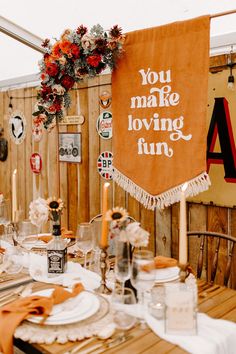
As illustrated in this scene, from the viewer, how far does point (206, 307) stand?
1.51m

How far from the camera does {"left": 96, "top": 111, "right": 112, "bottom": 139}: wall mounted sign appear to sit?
3377mm

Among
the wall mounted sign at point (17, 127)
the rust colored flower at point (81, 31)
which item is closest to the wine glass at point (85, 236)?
the rust colored flower at point (81, 31)

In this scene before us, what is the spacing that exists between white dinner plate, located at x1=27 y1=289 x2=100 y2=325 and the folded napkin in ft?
0.62

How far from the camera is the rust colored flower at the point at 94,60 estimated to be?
8.33 ft

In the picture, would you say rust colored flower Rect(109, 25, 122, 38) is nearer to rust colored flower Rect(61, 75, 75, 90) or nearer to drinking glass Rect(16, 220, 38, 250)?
rust colored flower Rect(61, 75, 75, 90)

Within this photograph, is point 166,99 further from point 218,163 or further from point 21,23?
point 21,23

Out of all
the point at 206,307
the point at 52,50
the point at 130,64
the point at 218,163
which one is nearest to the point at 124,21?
the point at 130,64

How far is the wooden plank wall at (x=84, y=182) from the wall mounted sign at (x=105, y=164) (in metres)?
0.04

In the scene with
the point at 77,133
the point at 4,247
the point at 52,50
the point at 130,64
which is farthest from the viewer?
the point at 77,133

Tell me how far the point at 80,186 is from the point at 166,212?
958 millimetres

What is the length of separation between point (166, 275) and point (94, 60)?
1.36 metres

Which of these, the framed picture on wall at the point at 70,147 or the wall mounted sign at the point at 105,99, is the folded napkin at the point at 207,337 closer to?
the wall mounted sign at the point at 105,99

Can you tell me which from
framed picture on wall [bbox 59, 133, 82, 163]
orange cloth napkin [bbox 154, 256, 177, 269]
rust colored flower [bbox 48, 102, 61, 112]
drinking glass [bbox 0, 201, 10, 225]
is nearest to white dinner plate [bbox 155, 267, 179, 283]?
orange cloth napkin [bbox 154, 256, 177, 269]

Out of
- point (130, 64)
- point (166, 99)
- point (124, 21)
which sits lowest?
point (166, 99)
